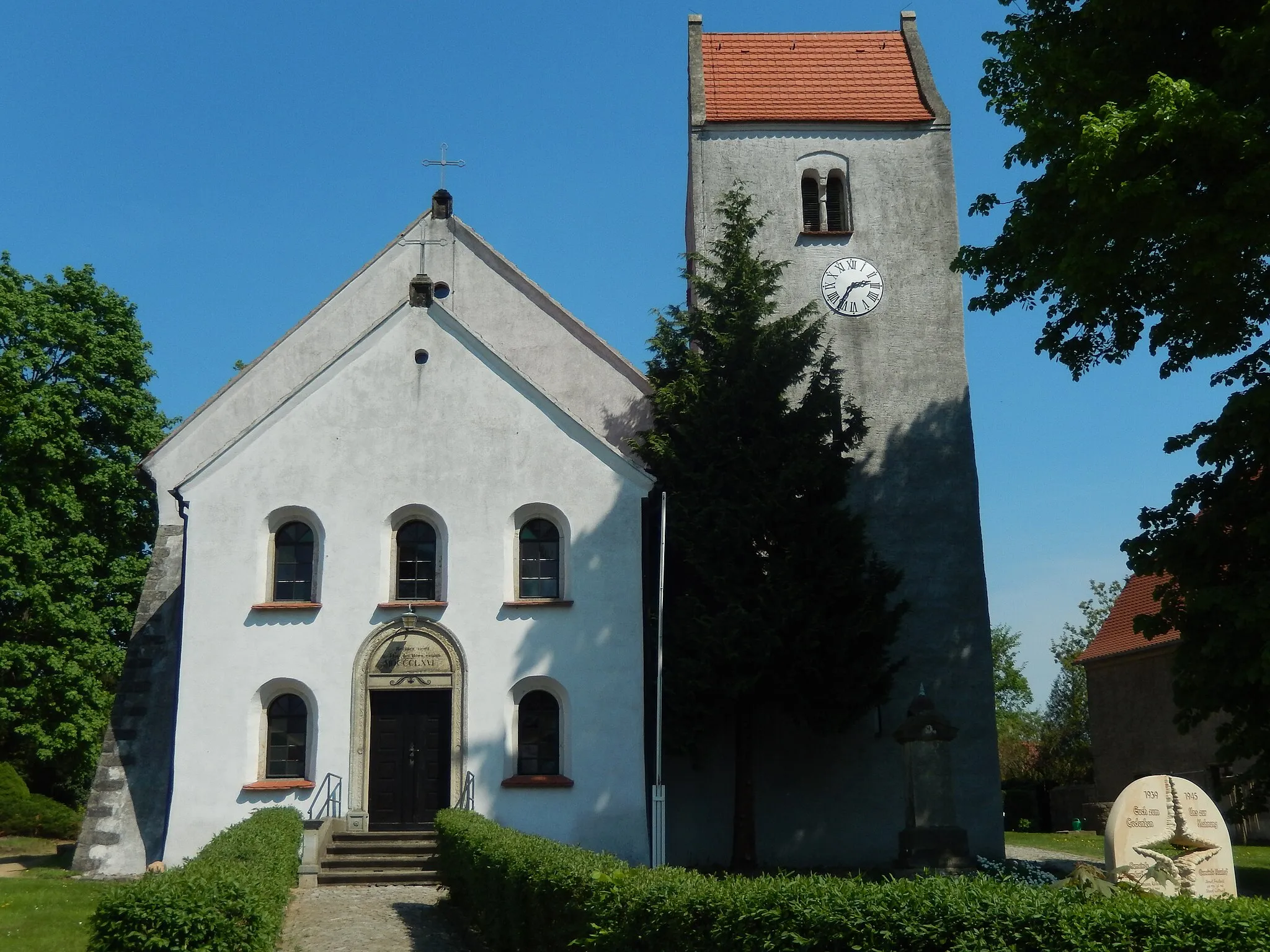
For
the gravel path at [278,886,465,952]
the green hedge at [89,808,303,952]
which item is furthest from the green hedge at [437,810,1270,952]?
the gravel path at [278,886,465,952]

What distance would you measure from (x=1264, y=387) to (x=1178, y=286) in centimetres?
160

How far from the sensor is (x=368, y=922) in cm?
1412

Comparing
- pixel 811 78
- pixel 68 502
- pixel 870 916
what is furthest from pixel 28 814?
pixel 870 916

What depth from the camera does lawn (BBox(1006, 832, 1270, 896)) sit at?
64.3 feet

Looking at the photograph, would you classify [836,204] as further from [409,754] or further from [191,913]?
[191,913]

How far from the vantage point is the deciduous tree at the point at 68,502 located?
94.5ft

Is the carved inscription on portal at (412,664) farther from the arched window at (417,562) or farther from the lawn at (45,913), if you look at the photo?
the lawn at (45,913)

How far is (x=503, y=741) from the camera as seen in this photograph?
63.3ft

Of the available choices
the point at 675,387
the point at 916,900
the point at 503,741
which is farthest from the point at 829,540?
the point at 916,900

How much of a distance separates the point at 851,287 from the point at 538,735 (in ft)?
36.1

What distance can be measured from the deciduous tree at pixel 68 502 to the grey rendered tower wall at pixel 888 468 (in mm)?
15080

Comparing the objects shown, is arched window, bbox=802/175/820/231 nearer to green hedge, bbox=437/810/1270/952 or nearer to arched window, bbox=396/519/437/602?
arched window, bbox=396/519/437/602

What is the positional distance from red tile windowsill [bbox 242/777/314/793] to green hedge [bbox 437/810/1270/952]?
1006 centimetres

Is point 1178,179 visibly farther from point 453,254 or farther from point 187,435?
point 187,435
